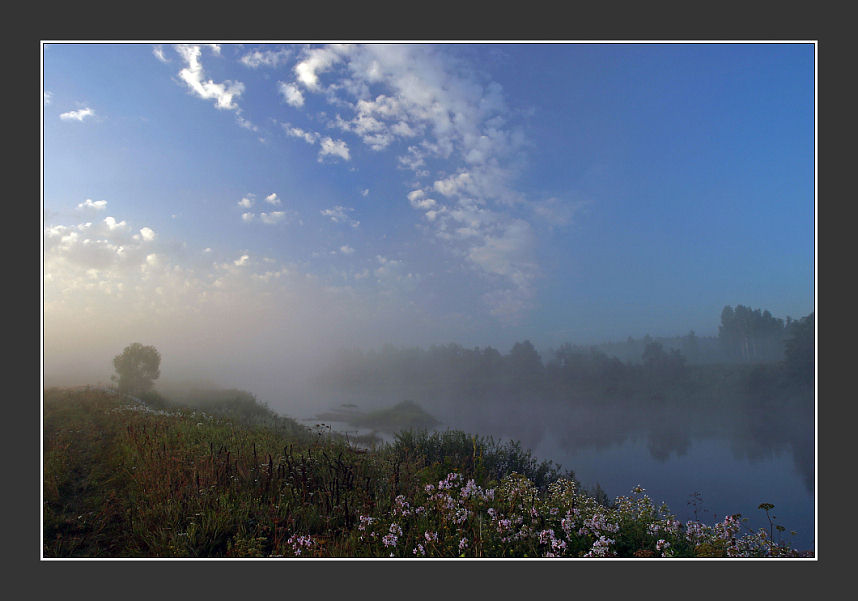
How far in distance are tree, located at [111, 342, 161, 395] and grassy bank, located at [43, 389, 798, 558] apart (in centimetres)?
82

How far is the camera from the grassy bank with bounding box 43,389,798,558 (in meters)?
4.46

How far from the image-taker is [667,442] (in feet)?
18.2

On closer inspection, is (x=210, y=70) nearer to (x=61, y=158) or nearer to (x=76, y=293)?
(x=61, y=158)

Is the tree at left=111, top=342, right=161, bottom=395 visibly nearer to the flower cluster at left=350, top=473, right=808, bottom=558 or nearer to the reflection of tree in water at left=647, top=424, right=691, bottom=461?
the flower cluster at left=350, top=473, right=808, bottom=558

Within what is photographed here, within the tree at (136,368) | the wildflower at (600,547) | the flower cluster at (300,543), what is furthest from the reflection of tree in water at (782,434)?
the tree at (136,368)

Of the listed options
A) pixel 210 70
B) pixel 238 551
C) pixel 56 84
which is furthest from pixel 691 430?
pixel 56 84

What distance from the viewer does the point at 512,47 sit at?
20.3 feet

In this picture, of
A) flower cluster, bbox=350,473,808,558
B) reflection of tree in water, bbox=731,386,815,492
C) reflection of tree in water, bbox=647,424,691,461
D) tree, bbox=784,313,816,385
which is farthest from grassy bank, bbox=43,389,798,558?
tree, bbox=784,313,816,385

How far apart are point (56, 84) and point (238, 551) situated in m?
6.27

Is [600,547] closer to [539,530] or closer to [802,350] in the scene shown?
[539,530]

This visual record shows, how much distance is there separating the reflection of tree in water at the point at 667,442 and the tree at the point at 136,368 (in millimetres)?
6987

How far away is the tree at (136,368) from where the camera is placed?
6169 millimetres

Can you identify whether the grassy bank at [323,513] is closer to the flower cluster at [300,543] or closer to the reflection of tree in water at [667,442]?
the flower cluster at [300,543]

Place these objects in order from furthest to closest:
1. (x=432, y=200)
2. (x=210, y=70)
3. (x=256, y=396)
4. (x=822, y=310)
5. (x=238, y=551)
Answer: (x=256, y=396) → (x=432, y=200) → (x=210, y=70) → (x=822, y=310) → (x=238, y=551)
